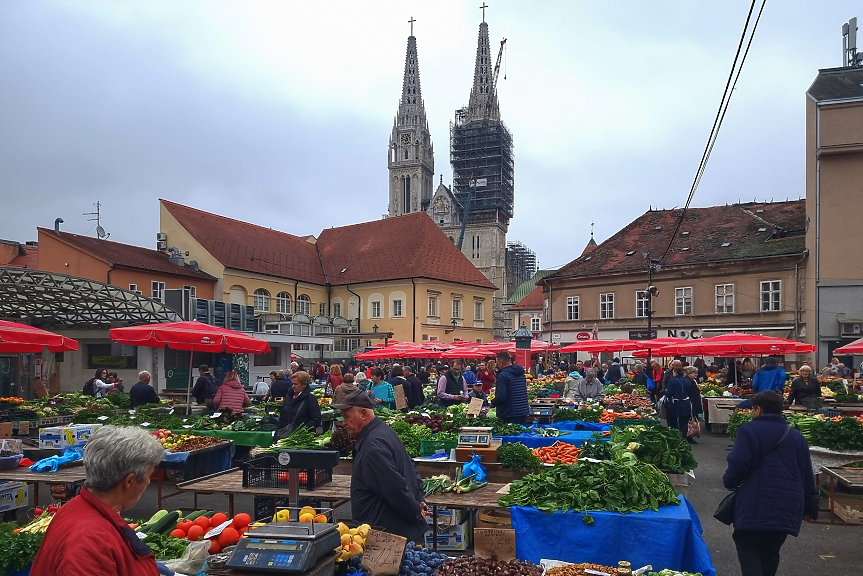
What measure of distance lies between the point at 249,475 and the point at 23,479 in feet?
10.7

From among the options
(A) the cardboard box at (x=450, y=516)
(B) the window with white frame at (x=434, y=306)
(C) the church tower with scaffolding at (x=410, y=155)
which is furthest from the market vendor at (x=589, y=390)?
(C) the church tower with scaffolding at (x=410, y=155)

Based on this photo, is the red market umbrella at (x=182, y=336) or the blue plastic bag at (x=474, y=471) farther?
the red market umbrella at (x=182, y=336)

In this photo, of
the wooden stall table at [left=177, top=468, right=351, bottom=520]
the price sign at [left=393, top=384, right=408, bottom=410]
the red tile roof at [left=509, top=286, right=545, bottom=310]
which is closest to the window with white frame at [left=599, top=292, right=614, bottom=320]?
the price sign at [left=393, top=384, right=408, bottom=410]

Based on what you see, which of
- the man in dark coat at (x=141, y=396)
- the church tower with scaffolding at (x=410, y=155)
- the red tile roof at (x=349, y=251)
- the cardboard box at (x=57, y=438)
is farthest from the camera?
the church tower with scaffolding at (x=410, y=155)

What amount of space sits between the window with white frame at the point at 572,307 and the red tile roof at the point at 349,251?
36.2ft

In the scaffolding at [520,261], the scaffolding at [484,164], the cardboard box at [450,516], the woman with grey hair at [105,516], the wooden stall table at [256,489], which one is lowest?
the cardboard box at [450,516]

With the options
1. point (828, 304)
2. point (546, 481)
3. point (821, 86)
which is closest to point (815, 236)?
point (828, 304)

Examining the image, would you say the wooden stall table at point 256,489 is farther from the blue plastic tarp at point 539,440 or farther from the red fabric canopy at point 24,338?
the red fabric canopy at point 24,338

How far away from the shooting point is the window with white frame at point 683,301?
4006 centimetres

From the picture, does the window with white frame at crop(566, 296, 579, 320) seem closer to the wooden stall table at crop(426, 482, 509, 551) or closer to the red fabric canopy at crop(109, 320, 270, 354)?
the red fabric canopy at crop(109, 320, 270, 354)

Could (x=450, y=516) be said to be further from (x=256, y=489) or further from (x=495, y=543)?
(x=256, y=489)

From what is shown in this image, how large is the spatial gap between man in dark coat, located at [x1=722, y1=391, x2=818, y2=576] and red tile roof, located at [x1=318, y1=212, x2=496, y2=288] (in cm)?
4502

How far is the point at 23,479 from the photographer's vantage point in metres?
7.80

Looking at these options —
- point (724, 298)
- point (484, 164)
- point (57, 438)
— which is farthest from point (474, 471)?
point (484, 164)
